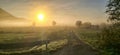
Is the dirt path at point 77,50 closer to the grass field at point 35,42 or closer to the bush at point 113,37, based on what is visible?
the grass field at point 35,42

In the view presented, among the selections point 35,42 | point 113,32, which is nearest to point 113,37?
point 113,32

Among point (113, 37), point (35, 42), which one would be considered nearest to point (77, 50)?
point (113, 37)

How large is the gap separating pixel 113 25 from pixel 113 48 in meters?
3.48

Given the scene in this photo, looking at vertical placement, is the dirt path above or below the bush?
below

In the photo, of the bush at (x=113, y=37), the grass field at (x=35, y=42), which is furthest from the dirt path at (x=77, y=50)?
the bush at (x=113, y=37)

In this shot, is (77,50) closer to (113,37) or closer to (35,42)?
(113,37)

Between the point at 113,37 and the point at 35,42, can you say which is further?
the point at 35,42

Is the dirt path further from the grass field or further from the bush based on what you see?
the bush

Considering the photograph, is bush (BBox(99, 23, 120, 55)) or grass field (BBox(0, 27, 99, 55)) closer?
bush (BBox(99, 23, 120, 55))

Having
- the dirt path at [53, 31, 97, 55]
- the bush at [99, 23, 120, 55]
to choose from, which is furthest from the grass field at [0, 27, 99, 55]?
the bush at [99, 23, 120, 55]

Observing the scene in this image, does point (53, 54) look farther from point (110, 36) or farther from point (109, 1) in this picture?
point (109, 1)

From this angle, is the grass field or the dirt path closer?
the dirt path

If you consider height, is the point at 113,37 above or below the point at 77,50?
above

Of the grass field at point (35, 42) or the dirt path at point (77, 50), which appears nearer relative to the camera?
the dirt path at point (77, 50)
